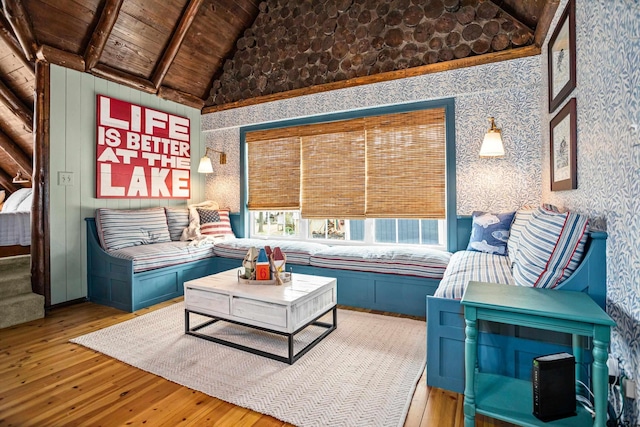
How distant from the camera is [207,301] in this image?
254cm

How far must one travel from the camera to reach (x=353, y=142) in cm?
402

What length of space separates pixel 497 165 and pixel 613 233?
6.40 feet

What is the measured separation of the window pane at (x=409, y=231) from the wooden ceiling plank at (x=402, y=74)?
1614 millimetres

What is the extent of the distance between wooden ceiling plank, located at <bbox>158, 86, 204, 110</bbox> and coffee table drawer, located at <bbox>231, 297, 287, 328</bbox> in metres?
3.34

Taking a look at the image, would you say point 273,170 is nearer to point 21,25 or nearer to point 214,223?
point 214,223

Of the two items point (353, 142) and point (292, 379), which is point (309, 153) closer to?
point (353, 142)

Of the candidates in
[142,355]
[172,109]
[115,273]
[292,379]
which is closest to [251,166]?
[172,109]

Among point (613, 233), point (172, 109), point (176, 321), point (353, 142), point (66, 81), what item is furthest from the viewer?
point (172, 109)

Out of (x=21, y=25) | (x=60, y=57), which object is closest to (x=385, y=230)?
(x=60, y=57)

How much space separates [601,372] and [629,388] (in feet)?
0.69

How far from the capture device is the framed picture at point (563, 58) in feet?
6.88

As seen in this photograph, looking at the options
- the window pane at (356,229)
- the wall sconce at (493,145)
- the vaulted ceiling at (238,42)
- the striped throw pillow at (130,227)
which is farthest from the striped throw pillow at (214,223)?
the wall sconce at (493,145)

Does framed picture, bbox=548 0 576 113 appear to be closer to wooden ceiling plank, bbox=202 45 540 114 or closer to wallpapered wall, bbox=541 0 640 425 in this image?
wallpapered wall, bbox=541 0 640 425

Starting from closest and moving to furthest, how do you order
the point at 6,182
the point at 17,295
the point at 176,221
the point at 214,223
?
the point at 17,295
the point at 176,221
the point at 214,223
the point at 6,182
